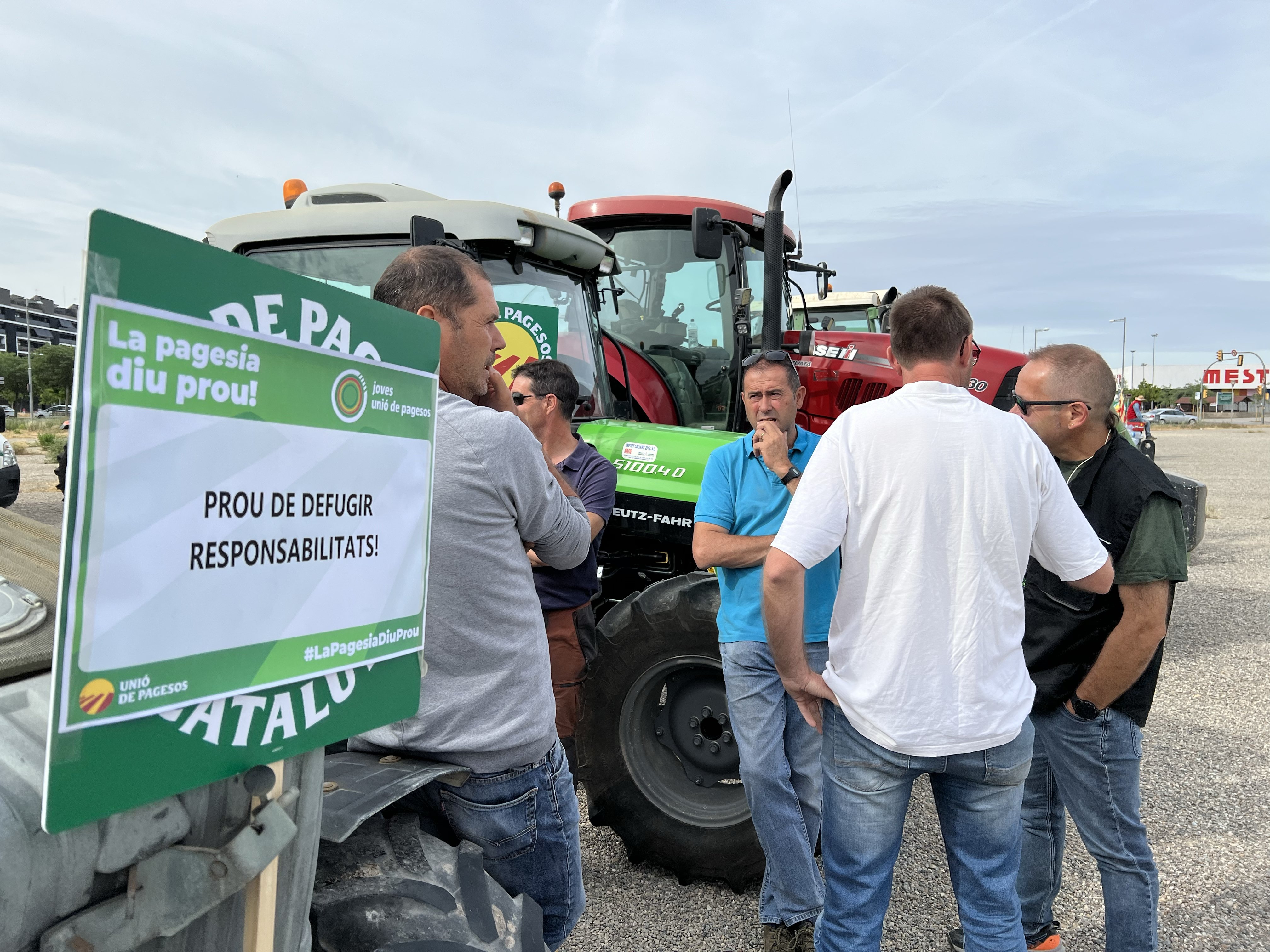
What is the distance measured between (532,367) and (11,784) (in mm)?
2516

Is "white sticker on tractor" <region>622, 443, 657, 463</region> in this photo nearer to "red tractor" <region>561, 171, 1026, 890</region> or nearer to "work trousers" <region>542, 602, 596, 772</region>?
"red tractor" <region>561, 171, 1026, 890</region>

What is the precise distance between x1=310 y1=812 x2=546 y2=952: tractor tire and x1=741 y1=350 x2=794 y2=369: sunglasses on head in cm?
188

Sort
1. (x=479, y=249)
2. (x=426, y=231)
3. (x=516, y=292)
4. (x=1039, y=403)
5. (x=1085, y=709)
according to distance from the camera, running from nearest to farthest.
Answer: (x=1085, y=709) → (x=1039, y=403) → (x=426, y=231) → (x=479, y=249) → (x=516, y=292)

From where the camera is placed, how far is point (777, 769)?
8.32 feet

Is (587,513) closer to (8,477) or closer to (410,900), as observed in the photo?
(410,900)

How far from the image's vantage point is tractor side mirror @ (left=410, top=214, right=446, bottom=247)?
327 cm

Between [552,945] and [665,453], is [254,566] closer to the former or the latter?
[552,945]

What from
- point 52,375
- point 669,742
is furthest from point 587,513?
point 52,375

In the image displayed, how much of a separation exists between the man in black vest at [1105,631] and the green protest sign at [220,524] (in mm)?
1830

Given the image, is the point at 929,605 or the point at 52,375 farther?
the point at 52,375

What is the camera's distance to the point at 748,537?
263cm

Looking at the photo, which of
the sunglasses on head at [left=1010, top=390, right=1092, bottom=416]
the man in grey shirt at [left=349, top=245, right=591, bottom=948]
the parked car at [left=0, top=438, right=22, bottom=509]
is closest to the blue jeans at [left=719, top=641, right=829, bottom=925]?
the sunglasses on head at [left=1010, top=390, right=1092, bottom=416]

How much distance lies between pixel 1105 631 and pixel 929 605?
2.35ft

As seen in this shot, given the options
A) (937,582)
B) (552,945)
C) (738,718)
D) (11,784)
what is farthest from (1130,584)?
(11,784)
